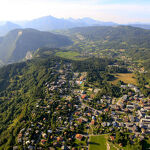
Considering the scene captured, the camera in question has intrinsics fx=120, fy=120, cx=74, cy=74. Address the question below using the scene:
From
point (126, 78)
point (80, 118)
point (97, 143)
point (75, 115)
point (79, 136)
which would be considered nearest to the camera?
point (97, 143)

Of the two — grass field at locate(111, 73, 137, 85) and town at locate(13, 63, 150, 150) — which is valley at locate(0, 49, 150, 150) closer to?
town at locate(13, 63, 150, 150)

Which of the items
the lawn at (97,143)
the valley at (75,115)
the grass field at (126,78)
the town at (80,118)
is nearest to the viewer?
the lawn at (97,143)

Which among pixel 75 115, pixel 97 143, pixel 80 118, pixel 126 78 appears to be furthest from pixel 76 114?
pixel 126 78

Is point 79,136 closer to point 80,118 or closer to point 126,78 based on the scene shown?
point 80,118

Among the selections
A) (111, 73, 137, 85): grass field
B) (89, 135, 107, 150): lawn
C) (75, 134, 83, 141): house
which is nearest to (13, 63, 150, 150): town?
(75, 134, 83, 141): house

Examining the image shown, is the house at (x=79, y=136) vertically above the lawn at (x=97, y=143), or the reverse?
the house at (x=79, y=136)

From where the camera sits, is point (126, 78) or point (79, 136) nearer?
point (79, 136)

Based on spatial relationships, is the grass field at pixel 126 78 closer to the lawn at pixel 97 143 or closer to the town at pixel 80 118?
the town at pixel 80 118

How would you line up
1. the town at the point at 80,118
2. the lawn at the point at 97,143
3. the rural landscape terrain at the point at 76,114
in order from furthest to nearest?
the town at the point at 80,118 → the rural landscape terrain at the point at 76,114 → the lawn at the point at 97,143

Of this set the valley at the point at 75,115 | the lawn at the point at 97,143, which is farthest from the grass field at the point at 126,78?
the lawn at the point at 97,143
